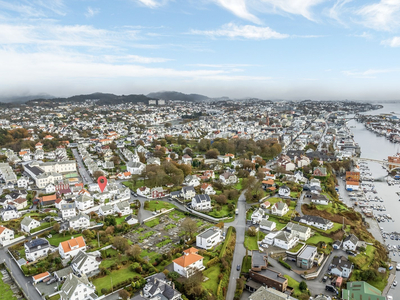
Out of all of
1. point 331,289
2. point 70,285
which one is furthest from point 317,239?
point 70,285

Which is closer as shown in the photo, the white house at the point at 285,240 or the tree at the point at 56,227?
the white house at the point at 285,240

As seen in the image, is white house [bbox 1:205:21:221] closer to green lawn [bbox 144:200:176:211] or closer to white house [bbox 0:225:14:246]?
white house [bbox 0:225:14:246]

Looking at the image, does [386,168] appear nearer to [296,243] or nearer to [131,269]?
[296,243]

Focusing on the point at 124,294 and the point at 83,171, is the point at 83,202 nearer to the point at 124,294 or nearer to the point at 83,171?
the point at 124,294

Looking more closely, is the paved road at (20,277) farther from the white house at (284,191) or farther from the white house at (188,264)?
the white house at (284,191)

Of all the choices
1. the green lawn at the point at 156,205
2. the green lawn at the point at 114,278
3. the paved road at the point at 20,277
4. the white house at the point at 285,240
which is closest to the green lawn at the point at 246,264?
the white house at the point at 285,240
